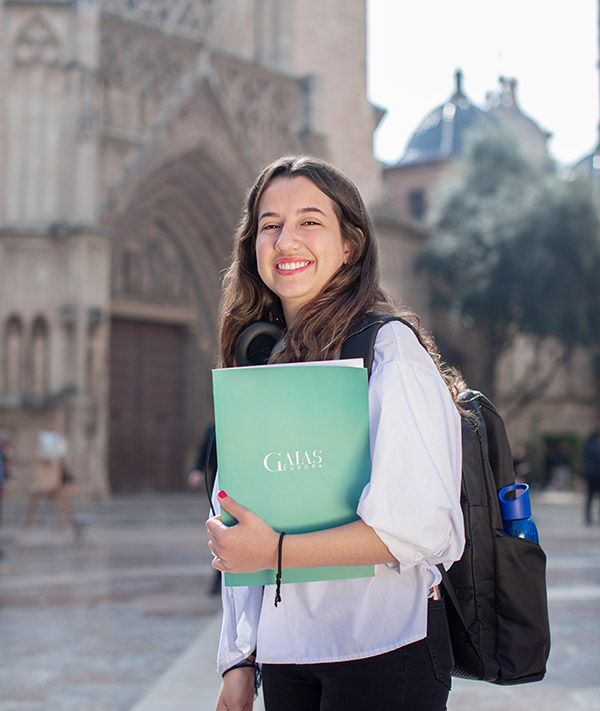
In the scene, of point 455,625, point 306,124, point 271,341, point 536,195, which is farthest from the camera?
point 536,195

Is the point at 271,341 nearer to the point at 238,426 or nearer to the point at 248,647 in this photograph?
the point at 238,426

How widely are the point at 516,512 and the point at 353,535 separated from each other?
384 millimetres

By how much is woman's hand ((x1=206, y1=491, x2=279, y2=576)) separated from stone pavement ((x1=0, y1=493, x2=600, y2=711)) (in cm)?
284

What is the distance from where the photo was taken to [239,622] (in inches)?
71.6

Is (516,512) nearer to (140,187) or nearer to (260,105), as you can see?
(140,187)

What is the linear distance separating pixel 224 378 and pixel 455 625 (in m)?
0.63

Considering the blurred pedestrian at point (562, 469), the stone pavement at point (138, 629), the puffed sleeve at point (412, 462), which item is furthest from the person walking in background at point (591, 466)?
the puffed sleeve at point (412, 462)

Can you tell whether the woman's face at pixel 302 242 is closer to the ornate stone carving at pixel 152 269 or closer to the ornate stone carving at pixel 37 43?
the ornate stone carving at pixel 37 43

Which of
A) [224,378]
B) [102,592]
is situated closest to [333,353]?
[224,378]

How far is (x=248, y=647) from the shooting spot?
1.79 meters

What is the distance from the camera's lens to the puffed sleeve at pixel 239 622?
1785 millimetres

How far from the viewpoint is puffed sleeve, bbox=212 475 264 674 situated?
1.79 metres

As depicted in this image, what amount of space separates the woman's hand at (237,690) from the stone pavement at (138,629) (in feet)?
8.26

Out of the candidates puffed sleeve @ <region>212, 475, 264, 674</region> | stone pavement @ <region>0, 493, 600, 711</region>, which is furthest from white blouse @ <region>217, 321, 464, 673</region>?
stone pavement @ <region>0, 493, 600, 711</region>
